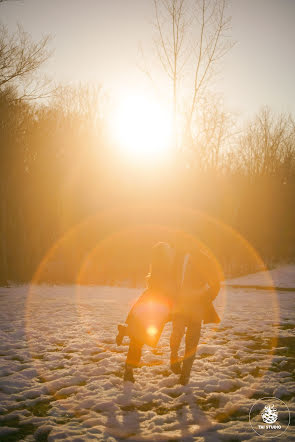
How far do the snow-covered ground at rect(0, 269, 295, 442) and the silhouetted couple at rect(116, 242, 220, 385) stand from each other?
500 mm

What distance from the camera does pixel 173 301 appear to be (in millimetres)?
4422

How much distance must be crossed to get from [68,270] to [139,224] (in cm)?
433

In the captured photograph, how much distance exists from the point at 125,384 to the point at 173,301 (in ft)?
4.12

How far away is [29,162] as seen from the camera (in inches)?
606

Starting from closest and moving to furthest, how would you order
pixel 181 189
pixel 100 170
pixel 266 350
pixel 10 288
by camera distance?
1. pixel 266 350
2. pixel 10 288
3. pixel 100 170
4. pixel 181 189

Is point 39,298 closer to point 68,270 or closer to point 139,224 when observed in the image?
point 68,270

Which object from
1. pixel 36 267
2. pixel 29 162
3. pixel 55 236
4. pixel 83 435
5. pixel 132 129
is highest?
pixel 132 129

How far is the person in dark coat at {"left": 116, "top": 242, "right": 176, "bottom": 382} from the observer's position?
4.30 metres

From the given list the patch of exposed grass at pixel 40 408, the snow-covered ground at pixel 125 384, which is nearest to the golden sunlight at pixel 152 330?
the snow-covered ground at pixel 125 384

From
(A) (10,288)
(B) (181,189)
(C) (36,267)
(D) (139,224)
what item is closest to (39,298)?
(A) (10,288)

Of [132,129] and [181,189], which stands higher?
[132,129]

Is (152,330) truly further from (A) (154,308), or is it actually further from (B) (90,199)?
(B) (90,199)

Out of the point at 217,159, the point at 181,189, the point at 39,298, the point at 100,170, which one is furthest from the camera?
the point at 217,159

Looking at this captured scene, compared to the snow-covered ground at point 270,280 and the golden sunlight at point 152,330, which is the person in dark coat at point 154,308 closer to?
the golden sunlight at point 152,330
